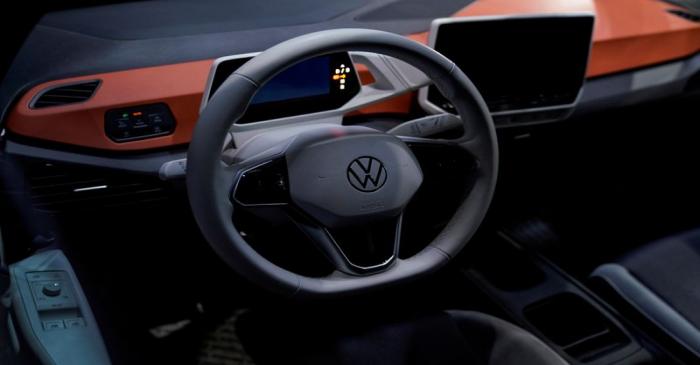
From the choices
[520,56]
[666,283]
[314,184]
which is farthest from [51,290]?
[666,283]

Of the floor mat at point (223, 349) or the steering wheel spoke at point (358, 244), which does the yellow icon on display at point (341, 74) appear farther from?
the floor mat at point (223, 349)

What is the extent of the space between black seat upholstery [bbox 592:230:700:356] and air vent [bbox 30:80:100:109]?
3.60 ft

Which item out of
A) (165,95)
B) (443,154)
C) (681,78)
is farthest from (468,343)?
(681,78)

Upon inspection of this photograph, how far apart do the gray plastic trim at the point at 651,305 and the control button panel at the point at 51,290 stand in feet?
3.48

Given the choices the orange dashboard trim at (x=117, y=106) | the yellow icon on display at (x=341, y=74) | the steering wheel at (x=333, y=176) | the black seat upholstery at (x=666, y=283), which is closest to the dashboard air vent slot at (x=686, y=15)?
the black seat upholstery at (x=666, y=283)

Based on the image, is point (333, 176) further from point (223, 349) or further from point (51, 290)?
point (223, 349)

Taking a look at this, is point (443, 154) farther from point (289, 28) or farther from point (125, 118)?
point (125, 118)

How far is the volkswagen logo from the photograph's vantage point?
1.23m

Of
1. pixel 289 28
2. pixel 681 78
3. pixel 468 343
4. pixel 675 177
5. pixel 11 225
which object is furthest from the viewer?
pixel 675 177

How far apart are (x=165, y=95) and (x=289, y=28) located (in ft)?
1.09

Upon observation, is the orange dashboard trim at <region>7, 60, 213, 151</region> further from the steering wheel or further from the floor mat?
the floor mat

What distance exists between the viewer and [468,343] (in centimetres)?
133

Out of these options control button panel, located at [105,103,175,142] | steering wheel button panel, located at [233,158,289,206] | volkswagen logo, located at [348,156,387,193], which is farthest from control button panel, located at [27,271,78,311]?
volkswagen logo, located at [348,156,387,193]

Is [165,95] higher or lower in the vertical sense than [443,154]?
higher
